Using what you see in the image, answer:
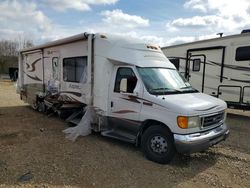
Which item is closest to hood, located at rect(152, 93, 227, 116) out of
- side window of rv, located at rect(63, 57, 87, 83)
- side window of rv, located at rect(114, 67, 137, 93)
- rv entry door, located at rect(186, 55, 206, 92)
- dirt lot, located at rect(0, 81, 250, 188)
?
side window of rv, located at rect(114, 67, 137, 93)

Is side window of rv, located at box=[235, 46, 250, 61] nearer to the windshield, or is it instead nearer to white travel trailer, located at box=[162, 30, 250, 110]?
white travel trailer, located at box=[162, 30, 250, 110]

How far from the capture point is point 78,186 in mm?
4590

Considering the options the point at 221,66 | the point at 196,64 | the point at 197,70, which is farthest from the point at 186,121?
the point at 196,64

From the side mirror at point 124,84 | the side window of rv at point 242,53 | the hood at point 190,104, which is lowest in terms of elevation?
the hood at point 190,104

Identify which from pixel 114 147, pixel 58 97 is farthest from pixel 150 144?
pixel 58 97

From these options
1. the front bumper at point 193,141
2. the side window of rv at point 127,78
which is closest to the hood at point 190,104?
the front bumper at point 193,141

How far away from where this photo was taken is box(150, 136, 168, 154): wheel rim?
560 centimetres

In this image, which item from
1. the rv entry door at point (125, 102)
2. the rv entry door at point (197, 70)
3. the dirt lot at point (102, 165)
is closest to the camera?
the dirt lot at point (102, 165)

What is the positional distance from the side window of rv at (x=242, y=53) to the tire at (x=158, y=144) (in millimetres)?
6426

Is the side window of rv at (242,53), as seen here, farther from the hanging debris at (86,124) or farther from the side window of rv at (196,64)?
the hanging debris at (86,124)

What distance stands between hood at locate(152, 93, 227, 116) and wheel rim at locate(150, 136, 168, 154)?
728 mm

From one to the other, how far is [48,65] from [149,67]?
5.06 m

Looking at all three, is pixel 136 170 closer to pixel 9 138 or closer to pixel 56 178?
pixel 56 178

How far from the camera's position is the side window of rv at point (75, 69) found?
26.7 ft
